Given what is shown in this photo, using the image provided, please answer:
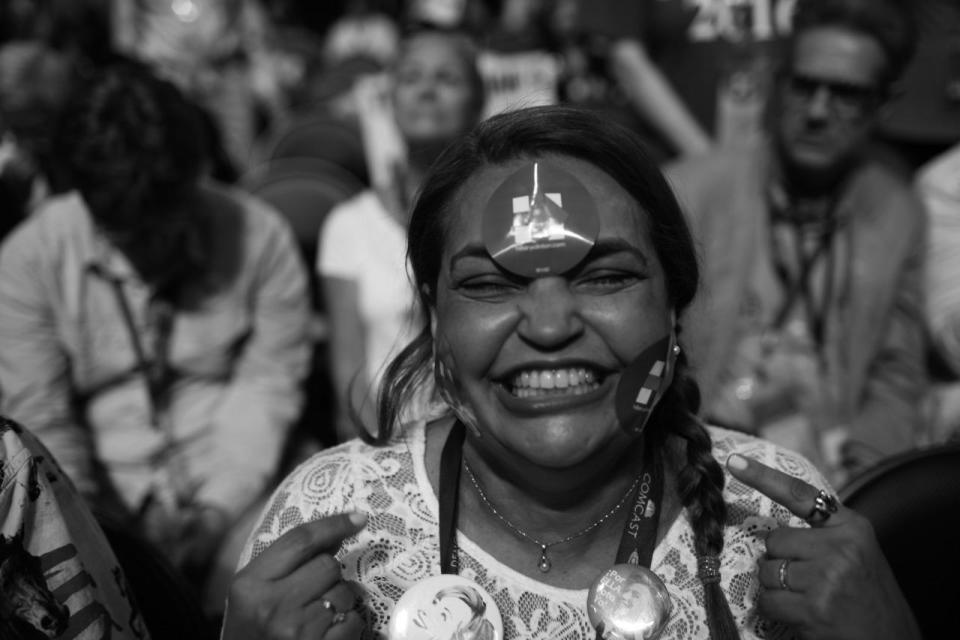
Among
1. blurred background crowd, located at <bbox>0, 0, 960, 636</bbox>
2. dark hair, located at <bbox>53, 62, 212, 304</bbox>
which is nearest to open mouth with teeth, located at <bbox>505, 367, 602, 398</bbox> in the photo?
blurred background crowd, located at <bbox>0, 0, 960, 636</bbox>

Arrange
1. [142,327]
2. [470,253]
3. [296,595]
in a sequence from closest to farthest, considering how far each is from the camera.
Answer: [296,595]
[470,253]
[142,327]

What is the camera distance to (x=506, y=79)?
5.11m

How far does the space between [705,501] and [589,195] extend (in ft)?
1.85

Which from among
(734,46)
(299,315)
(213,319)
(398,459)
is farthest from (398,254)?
(398,459)

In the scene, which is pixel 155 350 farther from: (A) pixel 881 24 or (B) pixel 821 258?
(A) pixel 881 24

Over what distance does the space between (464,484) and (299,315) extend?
5.00ft

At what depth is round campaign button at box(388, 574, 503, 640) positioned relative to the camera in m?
1.59

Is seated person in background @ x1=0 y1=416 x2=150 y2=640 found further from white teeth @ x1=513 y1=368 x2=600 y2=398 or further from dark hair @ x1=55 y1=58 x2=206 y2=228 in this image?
dark hair @ x1=55 y1=58 x2=206 y2=228

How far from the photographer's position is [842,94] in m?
3.13

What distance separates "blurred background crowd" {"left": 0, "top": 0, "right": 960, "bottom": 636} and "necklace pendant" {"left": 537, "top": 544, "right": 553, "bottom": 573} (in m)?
0.44

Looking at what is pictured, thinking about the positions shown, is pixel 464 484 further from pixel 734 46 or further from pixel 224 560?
pixel 734 46

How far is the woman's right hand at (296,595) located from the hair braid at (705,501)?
1.93 ft

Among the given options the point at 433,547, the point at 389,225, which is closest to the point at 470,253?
the point at 433,547

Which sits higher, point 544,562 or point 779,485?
point 779,485
